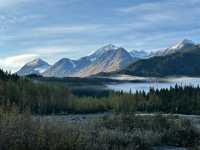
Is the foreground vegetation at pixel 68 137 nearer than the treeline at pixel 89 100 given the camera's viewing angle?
Yes

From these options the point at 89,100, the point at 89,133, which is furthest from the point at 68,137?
the point at 89,100

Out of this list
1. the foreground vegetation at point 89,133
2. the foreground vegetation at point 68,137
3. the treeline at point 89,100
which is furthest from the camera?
the treeline at point 89,100

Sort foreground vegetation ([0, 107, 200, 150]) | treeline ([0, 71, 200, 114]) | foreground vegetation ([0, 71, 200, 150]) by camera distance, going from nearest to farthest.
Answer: foreground vegetation ([0, 107, 200, 150]) < foreground vegetation ([0, 71, 200, 150]) < treeline ([0, 71, 200, 114])

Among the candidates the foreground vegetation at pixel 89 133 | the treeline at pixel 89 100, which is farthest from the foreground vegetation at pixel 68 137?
the treeline at pixel 89 100

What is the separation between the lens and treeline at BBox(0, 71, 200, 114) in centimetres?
8594

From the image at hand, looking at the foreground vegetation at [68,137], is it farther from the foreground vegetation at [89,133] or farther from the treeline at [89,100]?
the treeline at [89,100]

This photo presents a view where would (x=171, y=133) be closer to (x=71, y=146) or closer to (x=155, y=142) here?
(x=155, y=142)

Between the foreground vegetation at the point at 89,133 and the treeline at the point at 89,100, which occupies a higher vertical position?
the foreground vegetation at the point at 89,133

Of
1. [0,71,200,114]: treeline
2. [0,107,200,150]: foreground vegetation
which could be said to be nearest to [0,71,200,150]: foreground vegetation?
[0,107,200,150]: foreground vegetation

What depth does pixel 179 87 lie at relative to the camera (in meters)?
143

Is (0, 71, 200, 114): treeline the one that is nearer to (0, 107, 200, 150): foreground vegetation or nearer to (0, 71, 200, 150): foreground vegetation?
(0, 71, 200, 150): foreground vegetation

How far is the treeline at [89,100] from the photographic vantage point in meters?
85.9

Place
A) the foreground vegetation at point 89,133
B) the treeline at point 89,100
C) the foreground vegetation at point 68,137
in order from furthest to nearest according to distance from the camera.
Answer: the treeline at point 89,100
the foreground vegetation at point 89,133
the foreground vegetation at point 68,137

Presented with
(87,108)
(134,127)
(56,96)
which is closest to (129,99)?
(87,108)
